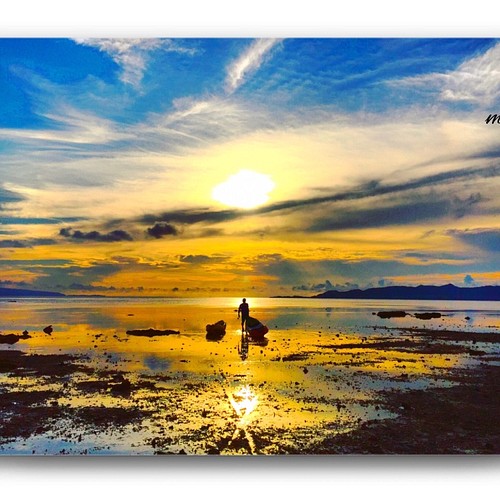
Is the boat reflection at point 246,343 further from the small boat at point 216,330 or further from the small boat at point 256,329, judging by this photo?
the small boat at point 216,330

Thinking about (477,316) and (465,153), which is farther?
(477,316)

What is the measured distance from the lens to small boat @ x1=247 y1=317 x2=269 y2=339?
A: 8.57 metres

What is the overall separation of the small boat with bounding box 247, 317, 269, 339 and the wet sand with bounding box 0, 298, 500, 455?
0.28m

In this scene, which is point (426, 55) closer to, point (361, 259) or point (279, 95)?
point (279, 95)

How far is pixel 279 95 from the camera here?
23.7 feet

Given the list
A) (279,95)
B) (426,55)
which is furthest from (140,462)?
(426,55)

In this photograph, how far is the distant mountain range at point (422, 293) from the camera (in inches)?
295

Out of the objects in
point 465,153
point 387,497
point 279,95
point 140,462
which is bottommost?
point 387,497

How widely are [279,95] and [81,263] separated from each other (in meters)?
3.94

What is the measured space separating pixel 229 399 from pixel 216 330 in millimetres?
2579

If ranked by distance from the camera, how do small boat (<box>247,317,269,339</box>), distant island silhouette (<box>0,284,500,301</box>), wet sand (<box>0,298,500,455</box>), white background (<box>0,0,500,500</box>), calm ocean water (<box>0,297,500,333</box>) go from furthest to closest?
small boat (<box>247,317,269,339</box>), calm ocean water (<box>0,297,500,333</box>), distant island silhouette (<box>0,284,500,301</box>), wet sand (<box>0,298,500,455</box>), white background (<box>0,0,500,500</box>)

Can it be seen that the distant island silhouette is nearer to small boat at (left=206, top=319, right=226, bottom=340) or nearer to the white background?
small boat at (left=206, top=319, right=226, bottom=340)

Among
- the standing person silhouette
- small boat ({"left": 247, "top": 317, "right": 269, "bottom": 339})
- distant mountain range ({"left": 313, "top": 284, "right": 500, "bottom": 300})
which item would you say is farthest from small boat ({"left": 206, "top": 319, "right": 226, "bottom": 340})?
distant mountain range ({"left": 313, "top": 284, "right": 500, "bottom": 300})

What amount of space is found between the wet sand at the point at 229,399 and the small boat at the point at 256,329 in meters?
0.28
